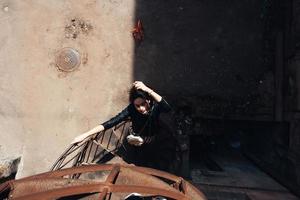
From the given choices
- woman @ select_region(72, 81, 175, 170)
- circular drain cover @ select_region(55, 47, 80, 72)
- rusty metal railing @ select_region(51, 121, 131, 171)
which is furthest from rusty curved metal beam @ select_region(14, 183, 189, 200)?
circular drain cover @ select_region(55, 47, 80, 72)

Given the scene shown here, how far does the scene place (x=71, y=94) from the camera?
8023 mm

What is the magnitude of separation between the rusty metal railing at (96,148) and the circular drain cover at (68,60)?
1.76 meters

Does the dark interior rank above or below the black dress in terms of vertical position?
above

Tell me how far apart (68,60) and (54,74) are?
1.39 feet

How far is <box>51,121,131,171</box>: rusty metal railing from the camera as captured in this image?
7.25m

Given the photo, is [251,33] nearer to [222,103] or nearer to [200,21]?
[200,21]

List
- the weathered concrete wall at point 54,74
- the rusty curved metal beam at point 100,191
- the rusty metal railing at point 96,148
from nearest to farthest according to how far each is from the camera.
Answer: the rusty curved metal beam at point 100,191 < the rusty metal railing at point 96,148 < the weathered concrete wall at point 54,74

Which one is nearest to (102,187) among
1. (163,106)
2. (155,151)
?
(163,106)

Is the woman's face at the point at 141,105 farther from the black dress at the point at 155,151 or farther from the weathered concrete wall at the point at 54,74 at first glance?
the weathered concrete wall at the point at 54,74

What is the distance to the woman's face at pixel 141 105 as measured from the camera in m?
5.87

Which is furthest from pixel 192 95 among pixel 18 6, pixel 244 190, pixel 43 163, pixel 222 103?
pixel 18 6

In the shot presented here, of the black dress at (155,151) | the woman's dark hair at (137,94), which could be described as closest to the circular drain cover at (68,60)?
the black dress at (155,151)

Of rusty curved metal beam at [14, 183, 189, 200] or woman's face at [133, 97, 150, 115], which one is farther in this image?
woman's face at [133, 97, 150, 115]

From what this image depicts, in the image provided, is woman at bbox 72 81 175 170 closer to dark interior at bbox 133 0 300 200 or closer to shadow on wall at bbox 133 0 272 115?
dark interior at bbox 133 0 300 200
